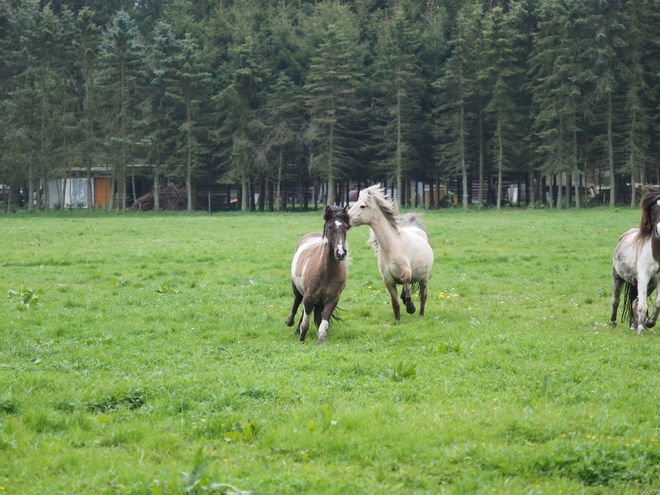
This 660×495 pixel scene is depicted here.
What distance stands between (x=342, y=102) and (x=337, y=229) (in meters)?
46.5

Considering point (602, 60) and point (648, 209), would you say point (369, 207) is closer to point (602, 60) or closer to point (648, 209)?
point (648, 209)

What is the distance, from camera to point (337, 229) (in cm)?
961

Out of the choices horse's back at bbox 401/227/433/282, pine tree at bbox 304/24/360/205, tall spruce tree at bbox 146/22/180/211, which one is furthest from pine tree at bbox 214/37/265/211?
horse's back at bbox 401/227/433/282

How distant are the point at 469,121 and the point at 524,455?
167 feet

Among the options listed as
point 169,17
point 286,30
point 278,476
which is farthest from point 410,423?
point 169,17

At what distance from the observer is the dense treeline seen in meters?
49.7

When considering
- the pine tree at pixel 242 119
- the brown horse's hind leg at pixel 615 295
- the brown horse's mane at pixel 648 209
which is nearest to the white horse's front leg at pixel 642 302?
the brown horse's mane at pixel 648 209

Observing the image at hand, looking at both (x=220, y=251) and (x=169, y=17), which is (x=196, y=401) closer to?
(x=220, y=251)

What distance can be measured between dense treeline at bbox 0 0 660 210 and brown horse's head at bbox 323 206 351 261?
42.1 m

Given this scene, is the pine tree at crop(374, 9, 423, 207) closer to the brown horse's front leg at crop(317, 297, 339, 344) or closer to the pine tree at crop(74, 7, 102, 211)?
the pine tree at crop(74, 7, 102, 211)

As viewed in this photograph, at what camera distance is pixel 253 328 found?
1078 centimetres

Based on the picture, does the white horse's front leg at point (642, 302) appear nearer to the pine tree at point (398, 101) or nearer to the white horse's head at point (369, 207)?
the white horse's head at point (369, 207)

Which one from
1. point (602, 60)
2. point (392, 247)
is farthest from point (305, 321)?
point (602, 60)

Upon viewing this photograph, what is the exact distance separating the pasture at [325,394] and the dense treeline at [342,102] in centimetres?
3909
